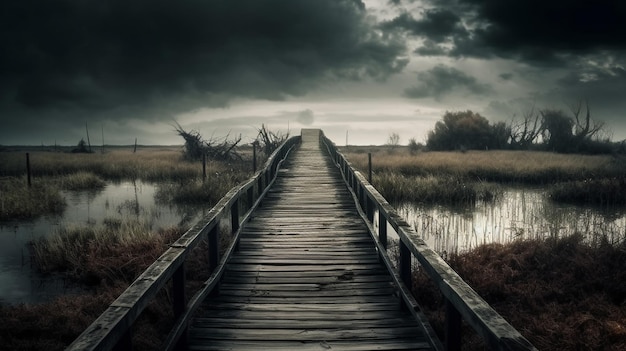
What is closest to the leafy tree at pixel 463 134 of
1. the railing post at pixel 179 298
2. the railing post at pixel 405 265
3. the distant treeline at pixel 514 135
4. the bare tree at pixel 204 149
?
the distant treeline at pixel 514 135

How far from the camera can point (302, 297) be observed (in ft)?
14.4

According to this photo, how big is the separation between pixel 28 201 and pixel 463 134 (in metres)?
33.3

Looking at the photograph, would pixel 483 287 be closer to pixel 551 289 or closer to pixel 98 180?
pixel 551 289

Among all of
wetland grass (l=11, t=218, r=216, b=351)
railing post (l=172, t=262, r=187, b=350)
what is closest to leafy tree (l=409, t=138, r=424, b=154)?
wetland grass (l=11, t=218, r=216, b=351)

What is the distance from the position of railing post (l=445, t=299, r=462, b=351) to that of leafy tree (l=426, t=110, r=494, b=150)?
36308mm

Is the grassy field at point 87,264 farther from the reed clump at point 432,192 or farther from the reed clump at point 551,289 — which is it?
the reed clump at point 432,192

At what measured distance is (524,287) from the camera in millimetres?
6203

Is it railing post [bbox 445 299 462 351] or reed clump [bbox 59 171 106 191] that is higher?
railing post [bbox 445 299 462 351]

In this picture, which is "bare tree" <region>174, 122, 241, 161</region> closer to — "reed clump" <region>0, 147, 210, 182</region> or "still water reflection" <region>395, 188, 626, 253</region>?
"reed clump" <region>0, 147, 210, 182</region>

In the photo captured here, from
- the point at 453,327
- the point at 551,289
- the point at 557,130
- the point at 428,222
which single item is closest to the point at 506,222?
the point at 428,222

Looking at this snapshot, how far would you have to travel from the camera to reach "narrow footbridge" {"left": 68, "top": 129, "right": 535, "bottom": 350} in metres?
2.31

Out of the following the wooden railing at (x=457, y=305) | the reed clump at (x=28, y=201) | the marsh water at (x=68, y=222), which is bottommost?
the marsh water at (x=68, y=222)

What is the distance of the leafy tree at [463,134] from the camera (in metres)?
37.6

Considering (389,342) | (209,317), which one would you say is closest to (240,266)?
(209,317)
